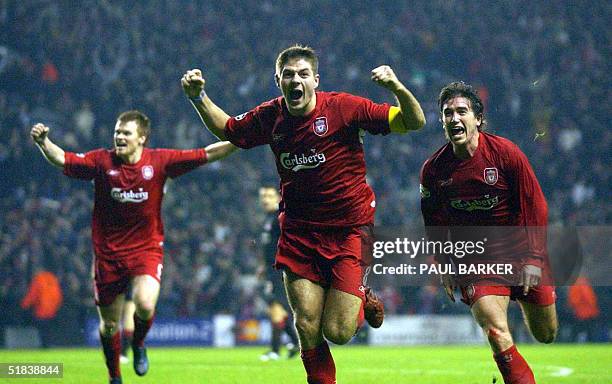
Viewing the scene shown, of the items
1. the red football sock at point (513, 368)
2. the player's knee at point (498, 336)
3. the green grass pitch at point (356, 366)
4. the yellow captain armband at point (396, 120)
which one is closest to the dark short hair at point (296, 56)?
the yellow captain armband at point (396, 120)

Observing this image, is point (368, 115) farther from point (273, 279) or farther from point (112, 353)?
point (273, 279)

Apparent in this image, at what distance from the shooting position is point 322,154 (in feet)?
22.7

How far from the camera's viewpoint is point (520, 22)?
91.6ft

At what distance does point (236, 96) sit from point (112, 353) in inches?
670

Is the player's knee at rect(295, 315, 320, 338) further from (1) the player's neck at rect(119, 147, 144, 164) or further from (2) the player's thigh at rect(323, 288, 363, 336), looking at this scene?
(1) the player's neck at rect(119, 147, 144, 164)

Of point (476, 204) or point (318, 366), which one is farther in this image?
point (476, 204)

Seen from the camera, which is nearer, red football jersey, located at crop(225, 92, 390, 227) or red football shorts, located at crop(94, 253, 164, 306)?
red football jersey, located at crop(225, 92, 390, 227)

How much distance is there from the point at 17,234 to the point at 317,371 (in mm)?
15282

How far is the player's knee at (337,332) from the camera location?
6891 millimetres

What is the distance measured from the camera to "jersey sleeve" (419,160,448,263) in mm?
7402

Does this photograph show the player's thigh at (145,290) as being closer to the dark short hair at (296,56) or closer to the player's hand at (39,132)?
the player's hand at (39,132)

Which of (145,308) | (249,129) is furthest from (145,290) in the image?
(249,129)

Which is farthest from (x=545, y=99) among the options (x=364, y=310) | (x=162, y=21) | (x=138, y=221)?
(x=364, y=310)

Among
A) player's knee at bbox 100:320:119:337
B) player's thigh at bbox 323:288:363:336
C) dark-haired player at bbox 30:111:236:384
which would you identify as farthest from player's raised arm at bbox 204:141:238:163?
player's thigh at bbox 323:288:363:336
